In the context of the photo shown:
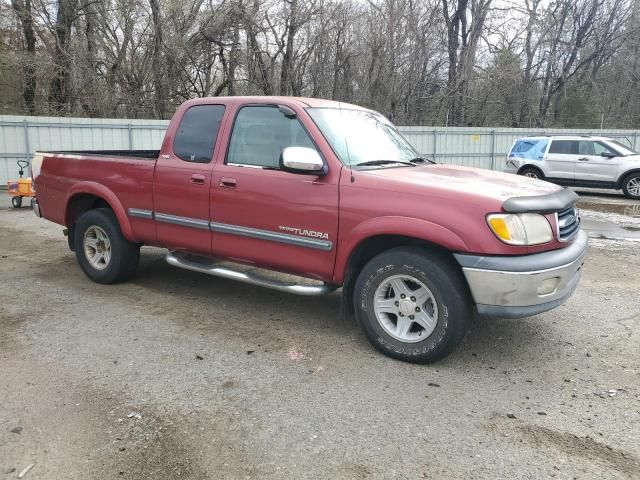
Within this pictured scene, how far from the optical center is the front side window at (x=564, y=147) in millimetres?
15453

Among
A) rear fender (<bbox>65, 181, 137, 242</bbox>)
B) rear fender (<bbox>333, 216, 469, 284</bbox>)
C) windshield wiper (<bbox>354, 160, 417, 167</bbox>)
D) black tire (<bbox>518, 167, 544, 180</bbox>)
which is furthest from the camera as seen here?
black tire (<bbox>518, 167, 544, 180</bbox>)

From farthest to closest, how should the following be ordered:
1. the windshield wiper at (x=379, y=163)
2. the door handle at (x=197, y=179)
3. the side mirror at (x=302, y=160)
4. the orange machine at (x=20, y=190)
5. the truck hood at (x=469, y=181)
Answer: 1. the orange machine at (x=20, y=190)
2. the door handle at (x=197, y=179)
3. the windshield wiper at (x=379, y=163)
4. the side mirror at (x=302, y=160)
5. the truck hood at (x=469, y=181)

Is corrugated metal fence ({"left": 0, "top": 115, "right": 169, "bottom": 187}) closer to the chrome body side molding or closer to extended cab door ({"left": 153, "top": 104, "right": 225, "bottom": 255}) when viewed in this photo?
the chrome body side molding

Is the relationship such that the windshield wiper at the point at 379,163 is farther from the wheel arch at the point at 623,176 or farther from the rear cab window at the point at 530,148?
the rear cab window at the point at 530,148

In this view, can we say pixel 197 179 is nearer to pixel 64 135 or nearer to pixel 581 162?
pixel 64 135

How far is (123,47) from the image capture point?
1981 centimetres

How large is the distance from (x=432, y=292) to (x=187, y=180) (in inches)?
97.1

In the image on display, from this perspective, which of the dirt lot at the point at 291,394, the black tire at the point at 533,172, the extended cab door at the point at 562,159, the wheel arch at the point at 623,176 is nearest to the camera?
the dirt lot at the point at 291,394

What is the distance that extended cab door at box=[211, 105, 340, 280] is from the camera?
165 inches

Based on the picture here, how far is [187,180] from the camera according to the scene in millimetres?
4945

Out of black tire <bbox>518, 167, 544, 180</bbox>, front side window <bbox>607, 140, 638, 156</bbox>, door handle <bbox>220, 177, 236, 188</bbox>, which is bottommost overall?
black tire <bbox>518, 167, 544, 180</bbox>

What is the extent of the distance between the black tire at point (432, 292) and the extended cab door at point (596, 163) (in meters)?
13.2

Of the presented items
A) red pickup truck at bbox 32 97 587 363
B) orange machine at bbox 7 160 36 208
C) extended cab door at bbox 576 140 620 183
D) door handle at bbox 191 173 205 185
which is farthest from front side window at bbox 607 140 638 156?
orange machine at bbox 7 160 36 208

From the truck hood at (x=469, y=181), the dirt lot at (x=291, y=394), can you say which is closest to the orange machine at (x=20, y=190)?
the dirt lot at (x=291, y=394)
